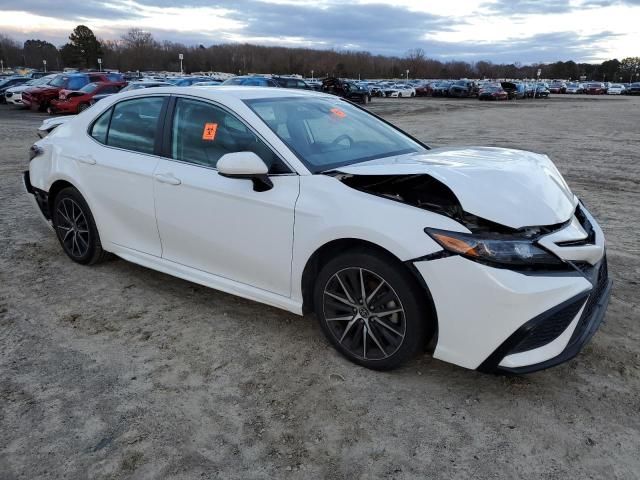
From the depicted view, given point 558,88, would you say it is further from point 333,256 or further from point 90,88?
point 333,256

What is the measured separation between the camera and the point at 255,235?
11.3 feet

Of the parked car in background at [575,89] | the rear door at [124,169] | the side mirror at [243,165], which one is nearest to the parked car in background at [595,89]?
the parked car in background at [575,89]

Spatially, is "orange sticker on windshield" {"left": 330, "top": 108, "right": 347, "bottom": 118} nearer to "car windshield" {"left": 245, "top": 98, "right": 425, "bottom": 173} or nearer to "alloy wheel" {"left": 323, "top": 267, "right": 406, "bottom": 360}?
"car windshield" {"left": 245, "top": 98, "right": 425, "bottom": 173}

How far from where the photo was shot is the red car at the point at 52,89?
23.3 m

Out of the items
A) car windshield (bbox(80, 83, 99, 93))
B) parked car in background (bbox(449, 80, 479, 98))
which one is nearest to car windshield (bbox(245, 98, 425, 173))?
car windshield (bbox(80, 83, 99, 93))

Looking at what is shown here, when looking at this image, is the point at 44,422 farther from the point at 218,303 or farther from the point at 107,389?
the point at 218,303

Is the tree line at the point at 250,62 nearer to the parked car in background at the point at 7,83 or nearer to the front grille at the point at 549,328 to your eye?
the parked car in background at the point at 7,83

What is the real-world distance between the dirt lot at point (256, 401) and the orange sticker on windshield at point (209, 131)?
1303mm

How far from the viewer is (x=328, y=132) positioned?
3.86 metres

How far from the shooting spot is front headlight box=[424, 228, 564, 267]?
2672 millimetres

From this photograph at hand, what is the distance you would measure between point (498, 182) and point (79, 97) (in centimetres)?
2227

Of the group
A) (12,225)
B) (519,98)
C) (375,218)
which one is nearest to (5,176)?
(12,225)

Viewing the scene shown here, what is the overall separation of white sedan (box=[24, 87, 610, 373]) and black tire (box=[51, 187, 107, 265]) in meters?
0.11

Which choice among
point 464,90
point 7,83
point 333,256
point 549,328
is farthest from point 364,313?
point 464,90
